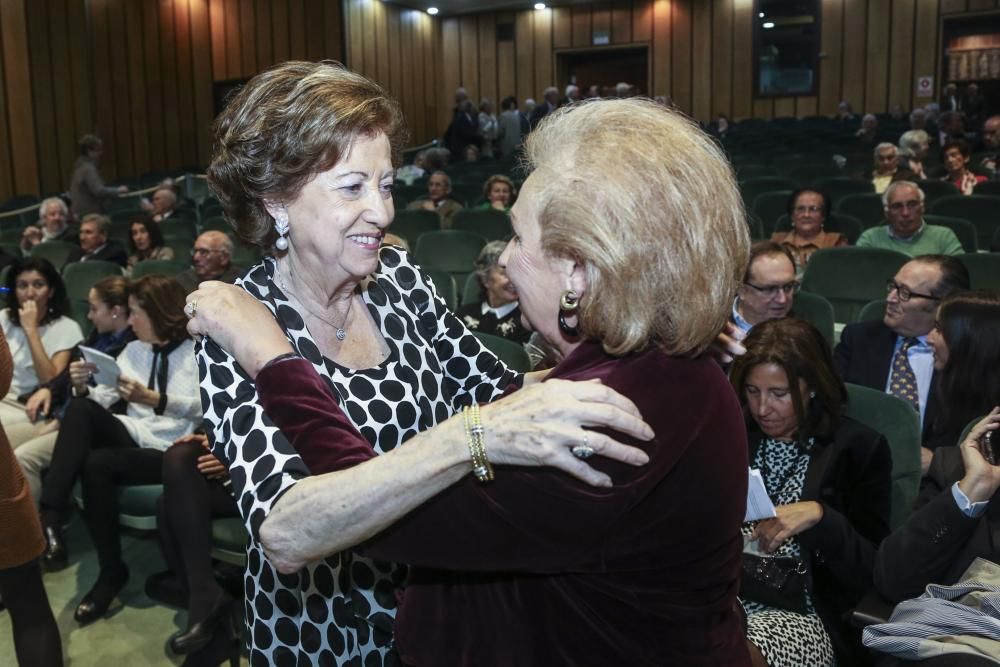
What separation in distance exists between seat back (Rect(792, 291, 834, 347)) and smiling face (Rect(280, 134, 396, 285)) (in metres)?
2.74

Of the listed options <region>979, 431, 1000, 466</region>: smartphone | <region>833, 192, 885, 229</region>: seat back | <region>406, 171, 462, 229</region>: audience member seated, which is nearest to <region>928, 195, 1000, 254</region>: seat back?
<region>833, 192, 885, 229</region>: seat back

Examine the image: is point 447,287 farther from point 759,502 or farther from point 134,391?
point 759,502

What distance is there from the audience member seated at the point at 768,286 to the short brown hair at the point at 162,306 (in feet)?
6.89

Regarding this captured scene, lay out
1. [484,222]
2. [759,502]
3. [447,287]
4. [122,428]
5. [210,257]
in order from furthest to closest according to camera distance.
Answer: [484,222] → [447,287] → [210,257] → [122,428] → [759,502]

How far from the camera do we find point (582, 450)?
83cm

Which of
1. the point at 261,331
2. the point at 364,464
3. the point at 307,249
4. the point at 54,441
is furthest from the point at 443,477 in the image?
the point at 54,441

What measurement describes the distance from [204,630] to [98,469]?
727 millimetres

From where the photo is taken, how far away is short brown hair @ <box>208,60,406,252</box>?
1196 mm

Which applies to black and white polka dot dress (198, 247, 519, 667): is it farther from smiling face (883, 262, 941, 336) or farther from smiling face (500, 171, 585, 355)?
smiling face (883, 262, 941, 336)

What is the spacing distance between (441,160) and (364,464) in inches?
447

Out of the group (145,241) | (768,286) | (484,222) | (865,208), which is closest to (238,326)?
(768,286)

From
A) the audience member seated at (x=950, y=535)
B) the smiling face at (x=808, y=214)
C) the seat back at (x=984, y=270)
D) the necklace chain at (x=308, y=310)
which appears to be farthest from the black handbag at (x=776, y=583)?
the smiling face at (x=808, y=214)

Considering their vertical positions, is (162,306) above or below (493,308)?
above

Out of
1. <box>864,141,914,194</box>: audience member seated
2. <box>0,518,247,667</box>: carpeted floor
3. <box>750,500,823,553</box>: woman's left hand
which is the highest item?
<box>864,141,914,194</box>: audience member seated
